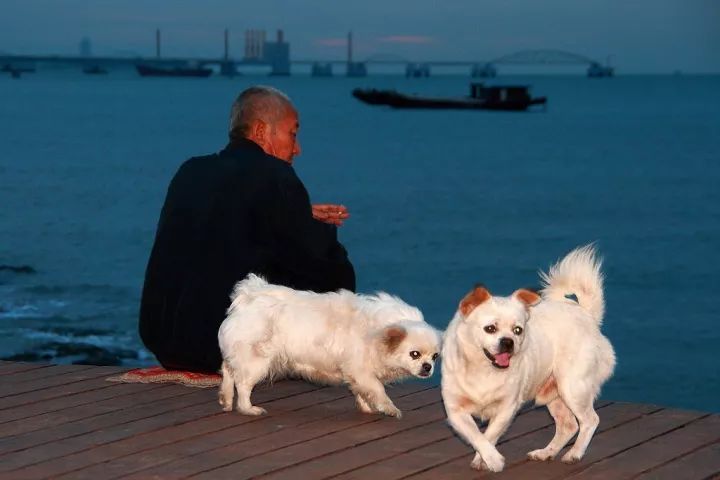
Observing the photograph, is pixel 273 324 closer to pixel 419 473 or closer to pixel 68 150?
pixel 419 473

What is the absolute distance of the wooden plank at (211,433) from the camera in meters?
5.86

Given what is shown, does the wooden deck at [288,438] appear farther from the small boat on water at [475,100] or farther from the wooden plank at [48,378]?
the small boat on water at [475,100]

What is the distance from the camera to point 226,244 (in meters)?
7.25

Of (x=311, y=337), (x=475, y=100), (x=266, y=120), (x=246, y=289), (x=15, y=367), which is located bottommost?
(x=475, y=100)

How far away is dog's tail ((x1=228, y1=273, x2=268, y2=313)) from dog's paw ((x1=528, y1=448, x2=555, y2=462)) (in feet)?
5.65

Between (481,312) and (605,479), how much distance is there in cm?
91

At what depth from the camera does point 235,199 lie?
23.7 ft

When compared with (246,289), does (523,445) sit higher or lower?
lower

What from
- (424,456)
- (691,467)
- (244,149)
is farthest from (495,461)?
(244,149)

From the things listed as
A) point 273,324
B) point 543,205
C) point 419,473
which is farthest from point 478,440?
point 543,205

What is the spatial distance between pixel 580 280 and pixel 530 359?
511 millimetres

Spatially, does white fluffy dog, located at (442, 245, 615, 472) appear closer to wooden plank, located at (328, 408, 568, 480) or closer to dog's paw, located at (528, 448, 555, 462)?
dog's paw, located at (528, 448, 555, 462)

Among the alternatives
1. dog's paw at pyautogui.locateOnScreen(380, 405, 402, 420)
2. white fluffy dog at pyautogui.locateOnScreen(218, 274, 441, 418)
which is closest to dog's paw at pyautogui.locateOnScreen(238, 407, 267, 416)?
white fluffy dog at pyautogui.locateOnScreen(218, 274, 441, 418)

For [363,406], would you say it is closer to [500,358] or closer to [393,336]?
[393,336]
